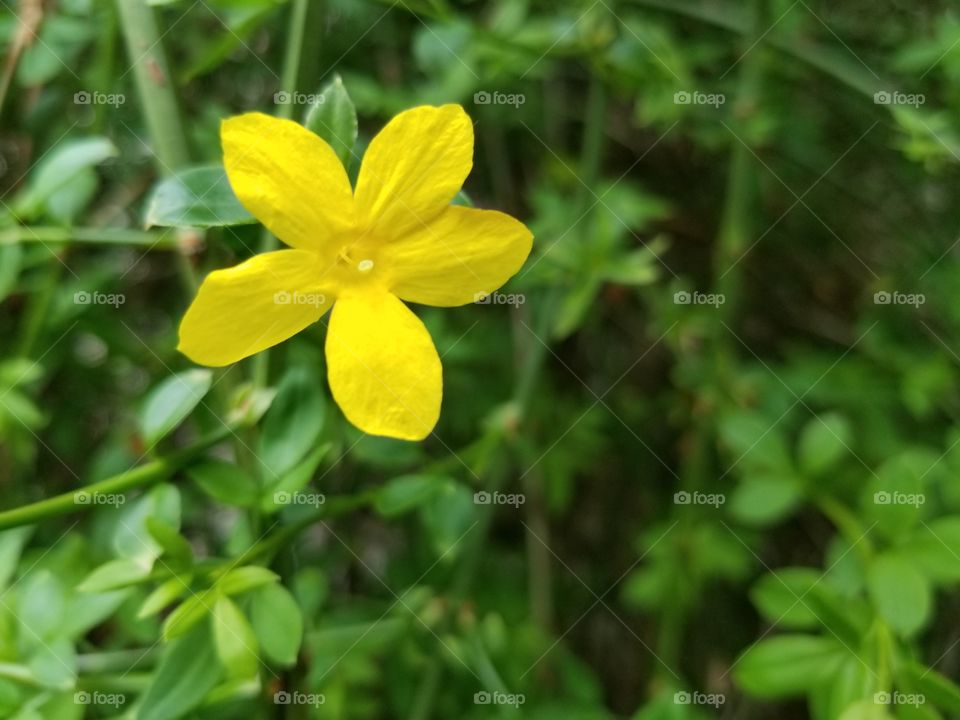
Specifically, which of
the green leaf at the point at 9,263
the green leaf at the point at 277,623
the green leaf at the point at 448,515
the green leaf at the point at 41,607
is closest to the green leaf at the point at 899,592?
the green leaf at the point at 448,515

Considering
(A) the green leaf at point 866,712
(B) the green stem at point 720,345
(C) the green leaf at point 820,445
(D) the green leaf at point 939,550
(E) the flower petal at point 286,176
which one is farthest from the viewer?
(B) the green stem at point 720,345

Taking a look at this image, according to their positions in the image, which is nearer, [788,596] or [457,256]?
[457,256]

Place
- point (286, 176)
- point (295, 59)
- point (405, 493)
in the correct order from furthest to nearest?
point (405, 493)
point (295, 59)
point (286, 176)

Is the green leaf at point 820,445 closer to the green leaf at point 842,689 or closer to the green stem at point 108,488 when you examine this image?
the green leaf at point 842,689

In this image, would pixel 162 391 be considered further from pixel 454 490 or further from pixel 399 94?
pixel 399 94

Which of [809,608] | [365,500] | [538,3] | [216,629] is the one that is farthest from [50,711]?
[538,3]

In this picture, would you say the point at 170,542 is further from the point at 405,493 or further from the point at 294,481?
the point at 405,493

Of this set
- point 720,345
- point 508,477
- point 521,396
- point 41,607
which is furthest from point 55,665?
point 720,345
